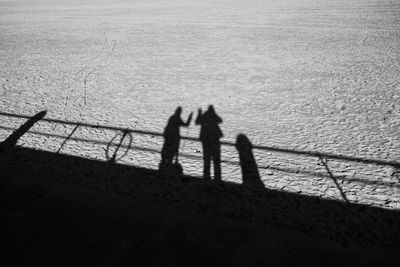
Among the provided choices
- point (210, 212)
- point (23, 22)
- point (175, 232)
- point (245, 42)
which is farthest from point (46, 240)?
point (23, 22)

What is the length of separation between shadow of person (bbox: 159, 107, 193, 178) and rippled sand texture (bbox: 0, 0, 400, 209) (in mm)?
122

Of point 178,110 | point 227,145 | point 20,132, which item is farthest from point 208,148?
point 20,132

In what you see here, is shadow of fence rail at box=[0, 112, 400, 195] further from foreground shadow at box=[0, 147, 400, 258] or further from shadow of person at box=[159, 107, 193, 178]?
foreground shadow at box=[0, 147, 400, 258]

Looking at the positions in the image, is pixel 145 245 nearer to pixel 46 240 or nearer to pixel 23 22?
pixel 46 240

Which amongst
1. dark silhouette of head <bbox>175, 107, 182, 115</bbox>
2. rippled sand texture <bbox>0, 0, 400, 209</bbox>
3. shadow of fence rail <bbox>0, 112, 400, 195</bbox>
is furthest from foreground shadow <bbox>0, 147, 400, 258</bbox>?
dark silhouette of head <bbox>175, 107, 182, 115</bbox>

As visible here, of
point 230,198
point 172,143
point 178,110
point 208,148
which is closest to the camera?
point 230,198

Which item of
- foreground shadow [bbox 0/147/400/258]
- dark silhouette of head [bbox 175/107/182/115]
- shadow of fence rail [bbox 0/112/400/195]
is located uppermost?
dark silhouette of head [bbox 175/107/182/115]

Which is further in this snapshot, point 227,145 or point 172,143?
point 172,143

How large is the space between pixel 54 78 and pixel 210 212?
22.7 feet

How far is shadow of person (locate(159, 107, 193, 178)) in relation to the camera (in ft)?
13.9

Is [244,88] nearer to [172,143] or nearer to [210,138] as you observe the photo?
[210,138]

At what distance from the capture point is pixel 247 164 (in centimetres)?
421

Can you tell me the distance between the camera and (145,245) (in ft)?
9.41

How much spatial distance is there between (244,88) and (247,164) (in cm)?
334
